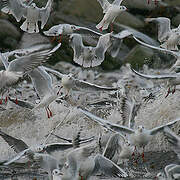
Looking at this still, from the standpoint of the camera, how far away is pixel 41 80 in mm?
7035

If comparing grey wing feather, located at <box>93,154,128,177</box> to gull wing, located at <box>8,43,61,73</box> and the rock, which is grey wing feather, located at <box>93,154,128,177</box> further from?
the rock

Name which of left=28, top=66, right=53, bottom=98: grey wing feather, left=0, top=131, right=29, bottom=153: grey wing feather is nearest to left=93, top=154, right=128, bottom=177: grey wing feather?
left=0, top=131, right=29, bottom=153: grey wing feather

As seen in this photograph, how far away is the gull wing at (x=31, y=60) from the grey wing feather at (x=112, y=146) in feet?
3.57

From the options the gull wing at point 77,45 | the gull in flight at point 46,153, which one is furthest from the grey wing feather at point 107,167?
the gull wing at point 77,45

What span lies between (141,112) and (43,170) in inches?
82.7

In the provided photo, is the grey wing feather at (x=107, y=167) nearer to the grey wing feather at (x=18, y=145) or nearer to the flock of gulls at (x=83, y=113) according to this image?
the flock of gulls at (x=83, y=113)

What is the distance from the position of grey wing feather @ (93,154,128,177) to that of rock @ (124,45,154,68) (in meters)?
5.28

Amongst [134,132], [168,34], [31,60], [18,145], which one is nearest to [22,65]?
[31,60]

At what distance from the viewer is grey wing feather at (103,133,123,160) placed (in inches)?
254

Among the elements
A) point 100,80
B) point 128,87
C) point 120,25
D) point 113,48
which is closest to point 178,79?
point 128,87

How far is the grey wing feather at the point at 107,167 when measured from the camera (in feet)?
19.7

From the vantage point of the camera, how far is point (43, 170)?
21.6 ft

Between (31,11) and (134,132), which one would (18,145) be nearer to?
(134,132)

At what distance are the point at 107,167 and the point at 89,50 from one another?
2473 millimetres
